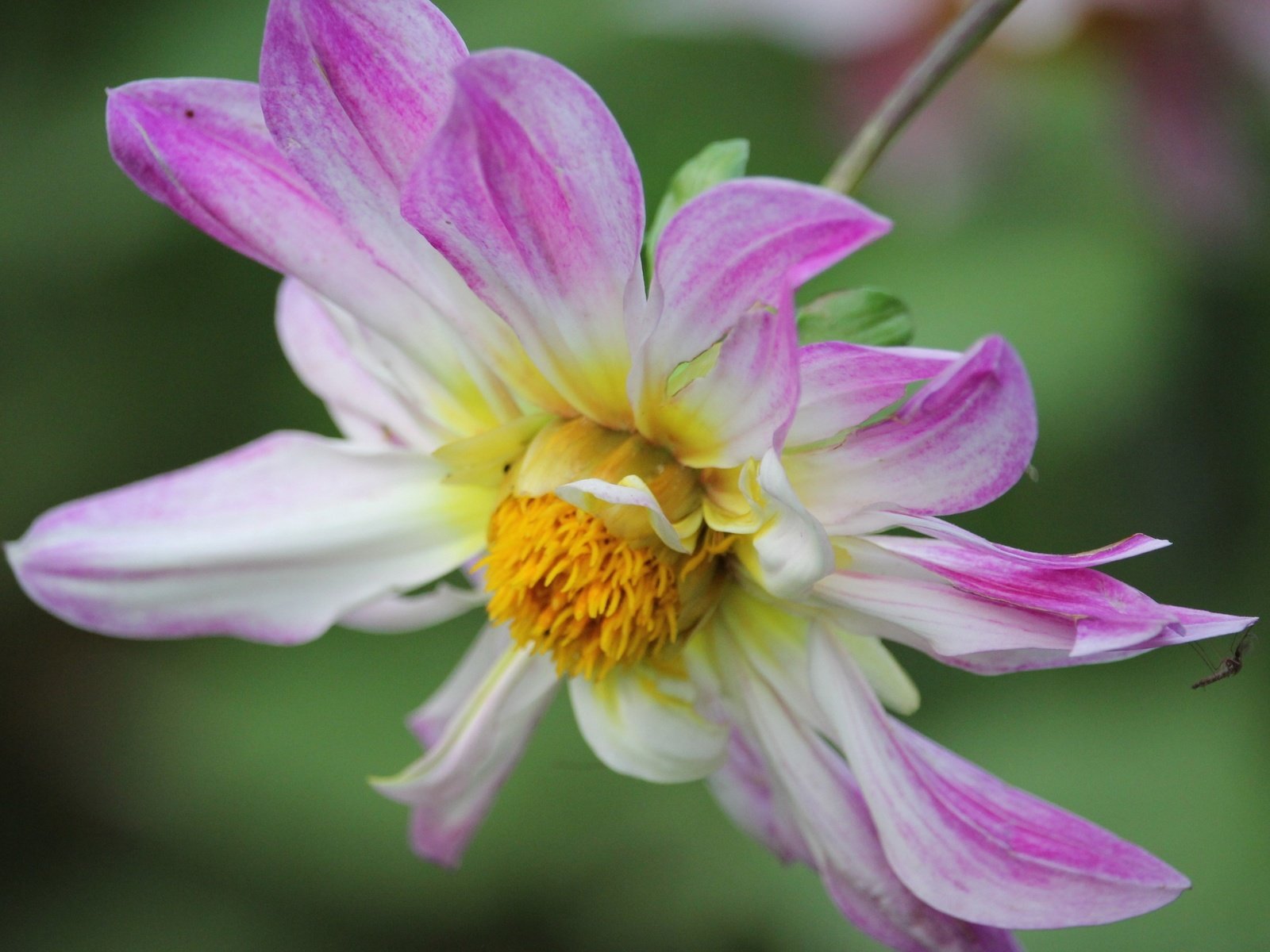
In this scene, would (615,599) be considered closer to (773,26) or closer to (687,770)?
(687,770)

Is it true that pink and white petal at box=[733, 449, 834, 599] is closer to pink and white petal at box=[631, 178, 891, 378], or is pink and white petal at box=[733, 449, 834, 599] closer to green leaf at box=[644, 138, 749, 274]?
pink and white petal at box=[631, 178, 891, 378]

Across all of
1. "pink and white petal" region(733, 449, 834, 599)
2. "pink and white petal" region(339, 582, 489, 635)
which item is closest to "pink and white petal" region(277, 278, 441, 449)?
"pink and white petal" region(339, 582, 489, 635)

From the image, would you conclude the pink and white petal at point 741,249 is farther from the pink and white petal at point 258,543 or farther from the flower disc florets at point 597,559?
the pink and white petal at point 258,543

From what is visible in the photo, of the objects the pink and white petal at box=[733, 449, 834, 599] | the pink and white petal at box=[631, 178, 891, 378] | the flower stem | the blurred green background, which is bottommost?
the blurred green background

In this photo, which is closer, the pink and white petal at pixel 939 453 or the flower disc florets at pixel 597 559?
the pink and white petal at pixel 939 453

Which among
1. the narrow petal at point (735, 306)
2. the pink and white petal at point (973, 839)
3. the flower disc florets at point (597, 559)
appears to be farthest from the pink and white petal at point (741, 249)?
the pink and white petal at point (973, 839)

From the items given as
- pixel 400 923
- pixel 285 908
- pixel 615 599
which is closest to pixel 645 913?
pixel 400 923
